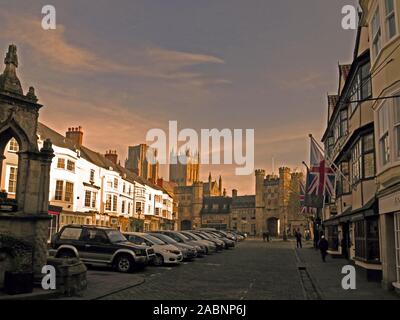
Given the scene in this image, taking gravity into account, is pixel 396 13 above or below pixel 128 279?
above

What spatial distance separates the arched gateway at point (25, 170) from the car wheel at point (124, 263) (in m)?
5.82

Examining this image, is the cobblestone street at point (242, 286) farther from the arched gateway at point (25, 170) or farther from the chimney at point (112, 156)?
the chimney at point (112, 156)

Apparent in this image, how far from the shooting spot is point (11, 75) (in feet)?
42.5

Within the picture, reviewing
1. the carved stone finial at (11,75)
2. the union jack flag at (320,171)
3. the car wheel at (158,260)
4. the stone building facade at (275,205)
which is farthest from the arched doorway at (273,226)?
the carved stone finial at (11,75)

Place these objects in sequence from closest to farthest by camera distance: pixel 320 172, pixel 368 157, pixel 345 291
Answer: pixel 345 291
pixel 368 157
pixel 320 172

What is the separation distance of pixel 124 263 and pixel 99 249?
1.35 meters

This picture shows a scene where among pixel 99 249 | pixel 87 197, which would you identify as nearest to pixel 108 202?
pixel 87 197

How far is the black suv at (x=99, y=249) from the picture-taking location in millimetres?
18328

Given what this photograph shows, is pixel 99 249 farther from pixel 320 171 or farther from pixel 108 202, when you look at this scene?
pixel 108 202

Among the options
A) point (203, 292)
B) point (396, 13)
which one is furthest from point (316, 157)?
point (203, 292)

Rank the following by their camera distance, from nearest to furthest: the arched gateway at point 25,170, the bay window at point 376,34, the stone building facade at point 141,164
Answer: the arched gateway at point 25,170 → the bay window at point 376,34 → the stone building facade at point 141,164
